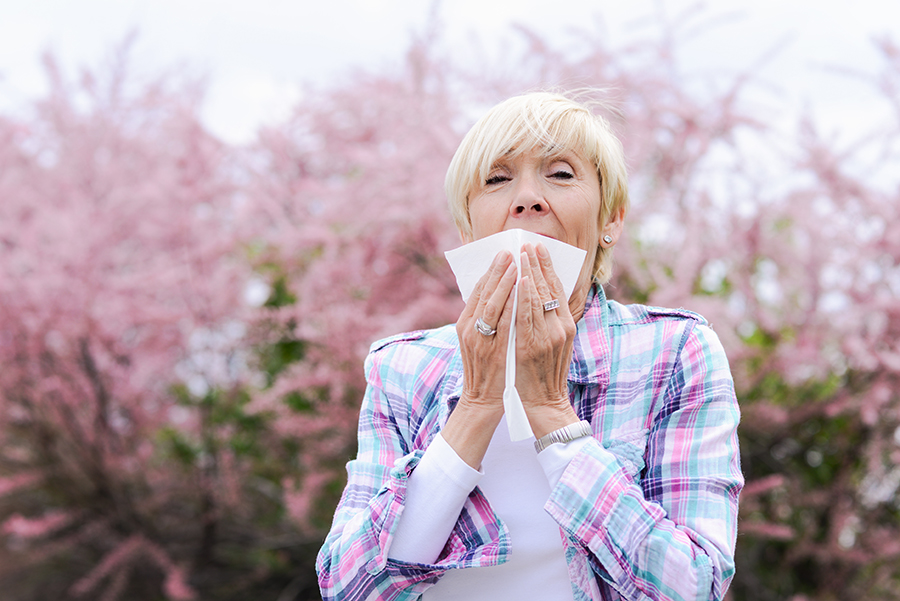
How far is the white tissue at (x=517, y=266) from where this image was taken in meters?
1.11

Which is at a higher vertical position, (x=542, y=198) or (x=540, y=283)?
(x=542, y=198)

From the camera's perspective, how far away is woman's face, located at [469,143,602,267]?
124 centimetres

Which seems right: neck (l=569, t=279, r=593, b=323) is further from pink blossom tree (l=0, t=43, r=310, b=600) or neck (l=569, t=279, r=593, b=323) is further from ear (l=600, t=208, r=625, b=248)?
pink blossom tree (l=0, t=43, r=310, b=600)

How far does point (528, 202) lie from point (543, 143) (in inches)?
4.6

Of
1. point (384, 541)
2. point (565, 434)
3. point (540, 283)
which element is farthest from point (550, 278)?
point (384, 541)

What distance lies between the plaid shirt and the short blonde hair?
0.66 feet

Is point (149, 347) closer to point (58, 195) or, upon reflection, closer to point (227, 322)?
point (227, 322)

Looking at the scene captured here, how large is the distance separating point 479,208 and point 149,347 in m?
3.22

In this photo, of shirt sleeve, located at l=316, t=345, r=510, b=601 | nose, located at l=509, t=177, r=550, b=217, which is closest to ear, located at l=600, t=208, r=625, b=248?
nose, located at l=509, t=177, r=550, b=217

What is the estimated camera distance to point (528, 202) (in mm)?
1236

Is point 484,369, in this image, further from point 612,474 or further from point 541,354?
point 612,474

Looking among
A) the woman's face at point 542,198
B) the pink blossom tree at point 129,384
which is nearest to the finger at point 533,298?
the woman's face at point 542,198

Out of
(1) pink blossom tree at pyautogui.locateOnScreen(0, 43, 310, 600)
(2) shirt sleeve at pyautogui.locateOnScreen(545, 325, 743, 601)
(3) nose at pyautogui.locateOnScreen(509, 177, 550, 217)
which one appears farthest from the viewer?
(1) pink blossom tree at pyautogui.locateOnScreen(0, 43, 310, 600)

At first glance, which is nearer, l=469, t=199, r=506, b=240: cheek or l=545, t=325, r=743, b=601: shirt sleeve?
l=545, t=325, r=743, b=601: shirt sleeve
